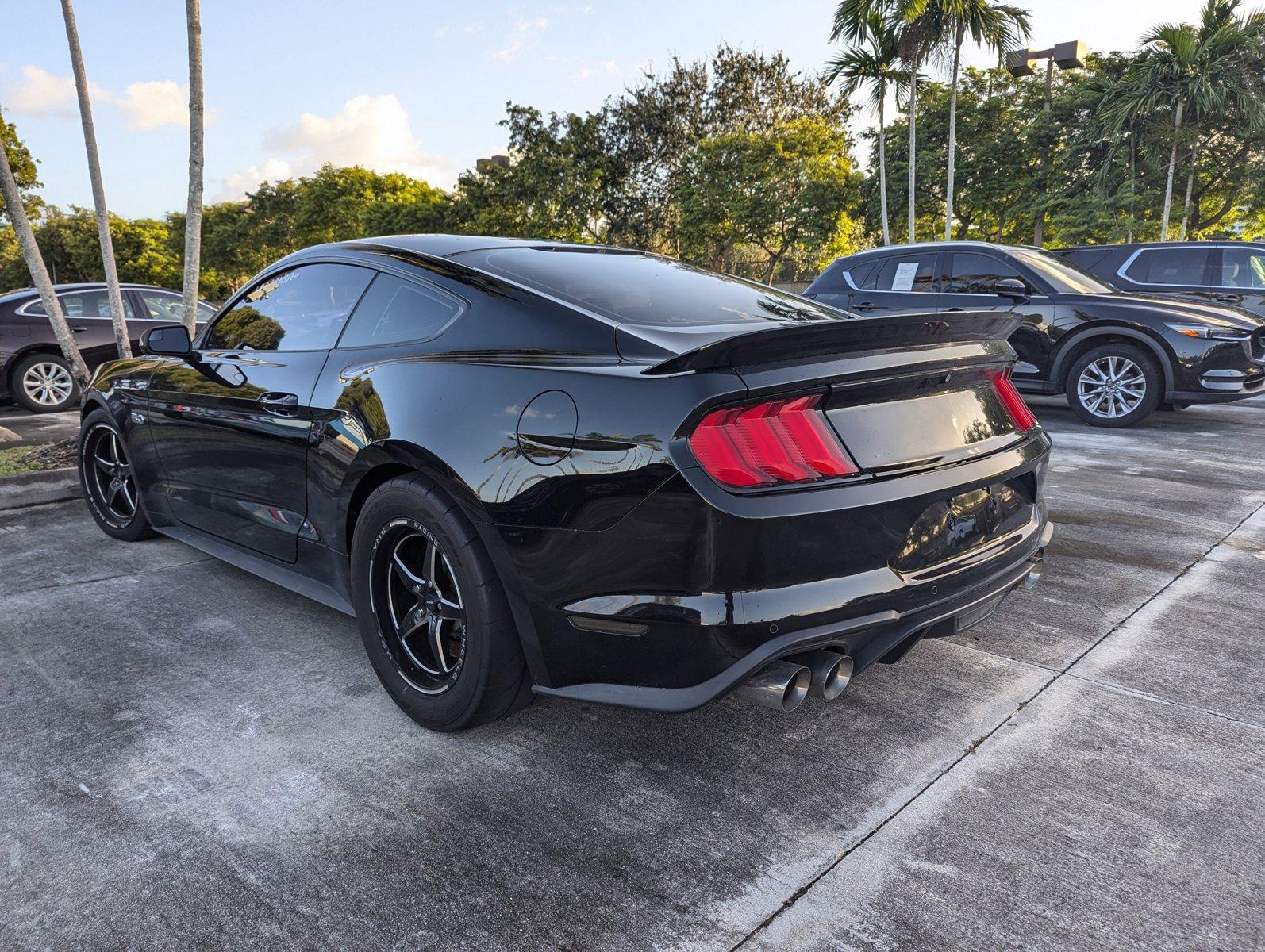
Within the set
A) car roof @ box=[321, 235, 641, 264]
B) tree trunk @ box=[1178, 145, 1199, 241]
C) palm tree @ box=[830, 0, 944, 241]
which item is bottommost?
car roof @ box=[321, 235, 641, 264]

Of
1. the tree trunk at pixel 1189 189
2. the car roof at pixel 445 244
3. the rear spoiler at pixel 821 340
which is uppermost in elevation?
the tree trunk at pixel 1189 189

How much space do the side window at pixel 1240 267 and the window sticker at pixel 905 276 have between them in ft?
12.6

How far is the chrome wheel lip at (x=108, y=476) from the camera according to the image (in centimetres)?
468

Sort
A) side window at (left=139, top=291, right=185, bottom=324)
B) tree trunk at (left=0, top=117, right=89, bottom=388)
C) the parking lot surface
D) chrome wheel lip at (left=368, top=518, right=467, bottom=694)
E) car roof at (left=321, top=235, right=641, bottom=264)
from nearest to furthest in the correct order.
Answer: the parking lot surface → chrome wheel lip at (left=368, top=518, right=467, bottom=694) → car roof at (left=321, top=235, right=641, bottom=264) → tree trunk at (left=0, top=117, right=89, bottom=388) → side window at (left=139, top=291, right=185, bottom=324)

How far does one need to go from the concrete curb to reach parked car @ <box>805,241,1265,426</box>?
7209 mm

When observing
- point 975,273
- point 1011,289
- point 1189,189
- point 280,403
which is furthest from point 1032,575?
point 1189,189

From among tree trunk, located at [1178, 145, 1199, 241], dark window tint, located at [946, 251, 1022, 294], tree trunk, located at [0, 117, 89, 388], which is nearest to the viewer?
tree trunk, located at [0, 117, 89, 388]

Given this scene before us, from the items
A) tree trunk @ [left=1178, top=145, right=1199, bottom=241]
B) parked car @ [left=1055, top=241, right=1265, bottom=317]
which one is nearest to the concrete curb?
parked car @ [left=1055, top=241, right=1265, bottom=317]

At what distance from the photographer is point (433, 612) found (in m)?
2.69

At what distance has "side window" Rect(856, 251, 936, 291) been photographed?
9445 millimetres

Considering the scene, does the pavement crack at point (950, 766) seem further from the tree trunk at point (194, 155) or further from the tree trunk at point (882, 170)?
the tree trunk at point (882, 170)

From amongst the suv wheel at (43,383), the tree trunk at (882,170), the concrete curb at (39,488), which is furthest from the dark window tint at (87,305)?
the tree trunk at (882,170)

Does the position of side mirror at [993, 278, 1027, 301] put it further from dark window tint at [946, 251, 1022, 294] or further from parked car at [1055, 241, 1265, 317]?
parked car at [1055, 241, 1265, 317]

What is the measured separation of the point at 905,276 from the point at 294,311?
25.0 ft
